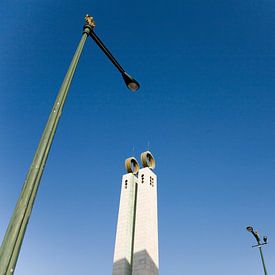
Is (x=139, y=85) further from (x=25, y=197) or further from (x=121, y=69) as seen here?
(x=25, y=197)

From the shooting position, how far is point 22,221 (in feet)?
13.7

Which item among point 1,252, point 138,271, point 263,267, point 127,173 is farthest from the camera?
point 127,173

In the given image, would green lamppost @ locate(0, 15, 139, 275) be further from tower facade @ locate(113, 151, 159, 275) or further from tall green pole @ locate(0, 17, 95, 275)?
tower facade @ locate(113, 151, 159, 275)

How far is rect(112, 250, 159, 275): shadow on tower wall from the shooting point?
34.7 m

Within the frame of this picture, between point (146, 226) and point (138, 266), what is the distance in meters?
5.41

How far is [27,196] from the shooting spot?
A: 174 inches

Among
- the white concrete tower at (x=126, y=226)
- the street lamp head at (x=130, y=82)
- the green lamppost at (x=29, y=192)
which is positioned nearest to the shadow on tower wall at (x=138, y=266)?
the white concrete tower at (x=126, y=226)

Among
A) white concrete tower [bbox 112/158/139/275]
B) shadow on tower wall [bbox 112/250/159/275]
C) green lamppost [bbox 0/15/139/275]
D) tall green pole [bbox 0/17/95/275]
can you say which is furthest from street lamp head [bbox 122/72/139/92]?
white concrete tower [bbox 112/158/139/275]

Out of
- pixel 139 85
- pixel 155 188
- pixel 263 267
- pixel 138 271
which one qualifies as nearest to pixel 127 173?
pixel 155 188

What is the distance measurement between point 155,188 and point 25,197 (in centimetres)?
4183

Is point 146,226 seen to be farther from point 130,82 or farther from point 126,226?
point 130,82

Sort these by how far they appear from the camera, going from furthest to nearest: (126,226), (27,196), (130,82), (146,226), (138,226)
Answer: (126,226), (138,226), (146,226), (130,82), (27,196)

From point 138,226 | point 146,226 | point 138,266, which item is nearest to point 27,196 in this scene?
point 138,266

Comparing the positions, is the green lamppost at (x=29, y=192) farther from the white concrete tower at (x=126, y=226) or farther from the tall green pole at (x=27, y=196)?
the white concrete tower at (x=126, y=226)
